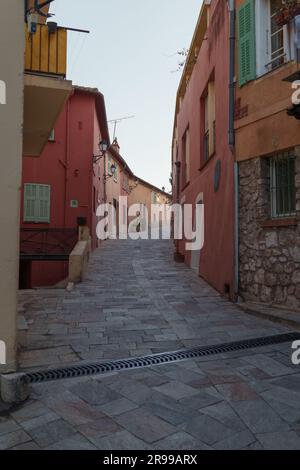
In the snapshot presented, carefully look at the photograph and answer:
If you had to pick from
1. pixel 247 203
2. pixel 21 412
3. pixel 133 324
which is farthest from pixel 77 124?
pixel 21 412

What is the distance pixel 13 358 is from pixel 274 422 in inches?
85.1

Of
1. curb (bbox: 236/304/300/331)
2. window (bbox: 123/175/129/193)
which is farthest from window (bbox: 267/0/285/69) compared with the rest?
window (bbox: 123/175/129/193)

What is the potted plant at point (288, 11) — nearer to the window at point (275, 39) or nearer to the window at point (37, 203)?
the window at point (275, 39)

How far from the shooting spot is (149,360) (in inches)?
169

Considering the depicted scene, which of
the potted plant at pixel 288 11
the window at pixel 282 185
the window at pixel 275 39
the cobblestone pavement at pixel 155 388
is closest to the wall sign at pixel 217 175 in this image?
the window at pixel 282 185

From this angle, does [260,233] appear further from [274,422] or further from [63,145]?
[63,145]

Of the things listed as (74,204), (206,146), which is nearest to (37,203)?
(74,204)

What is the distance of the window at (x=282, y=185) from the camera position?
6430 millimetres

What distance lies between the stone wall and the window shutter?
8899 millimetres

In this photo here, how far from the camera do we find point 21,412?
9.94ft

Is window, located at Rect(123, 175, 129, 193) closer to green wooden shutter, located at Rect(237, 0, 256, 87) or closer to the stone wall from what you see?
green wooden shutter, located at Rect(237, 0, 256, 87)

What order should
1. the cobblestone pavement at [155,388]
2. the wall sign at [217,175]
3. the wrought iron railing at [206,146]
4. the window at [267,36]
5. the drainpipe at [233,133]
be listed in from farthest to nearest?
1. the wrought iron railing at [206,146]
2. the wall sign at [217,175]
3. the drainpipe at [233,133]
4. the window at [267,36]
5. the cobblestone pavement at [155,388]

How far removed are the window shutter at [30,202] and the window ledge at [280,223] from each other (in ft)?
31.2

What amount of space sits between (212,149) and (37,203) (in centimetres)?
725
